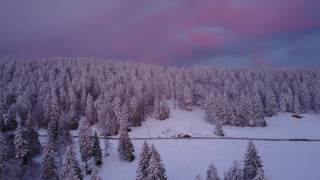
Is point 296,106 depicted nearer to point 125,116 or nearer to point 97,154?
point 125,116

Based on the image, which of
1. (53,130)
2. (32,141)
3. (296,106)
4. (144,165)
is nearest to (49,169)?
(32,141)

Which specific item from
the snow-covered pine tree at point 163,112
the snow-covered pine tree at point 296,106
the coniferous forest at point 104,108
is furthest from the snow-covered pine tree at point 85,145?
the snow-covered pine tree at point 296,106

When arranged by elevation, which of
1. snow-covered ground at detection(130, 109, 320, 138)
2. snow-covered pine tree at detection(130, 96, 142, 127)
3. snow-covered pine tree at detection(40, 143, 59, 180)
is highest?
snow-covered pine tree at detection(130, 96, 142, 127)

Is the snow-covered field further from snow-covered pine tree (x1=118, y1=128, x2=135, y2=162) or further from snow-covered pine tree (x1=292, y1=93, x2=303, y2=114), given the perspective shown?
snow-covered pine tree (x1=292, y1=93, x2=303, y2=114)

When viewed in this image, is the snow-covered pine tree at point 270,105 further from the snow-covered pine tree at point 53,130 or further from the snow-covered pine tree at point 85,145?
the snow-covered pine tree at point 53,130

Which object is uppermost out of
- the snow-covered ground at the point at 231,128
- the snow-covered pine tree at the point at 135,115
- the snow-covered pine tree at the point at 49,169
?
the snow-covered pine tree at the point at 135,115

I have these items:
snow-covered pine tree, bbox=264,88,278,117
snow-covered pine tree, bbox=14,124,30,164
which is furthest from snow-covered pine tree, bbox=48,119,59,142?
snow-covered pine tree, bbox=264,88,278,117

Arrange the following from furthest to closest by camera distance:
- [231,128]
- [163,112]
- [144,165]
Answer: [163,112] < [231,128] < [144,165]

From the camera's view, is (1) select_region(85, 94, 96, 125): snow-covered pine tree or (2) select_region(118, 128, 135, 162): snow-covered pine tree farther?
(1) select_region(85, 94, 96, 125): snow-covered pine tree

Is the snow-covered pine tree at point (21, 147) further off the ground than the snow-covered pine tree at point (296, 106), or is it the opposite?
the snow-covered pine tree at point (296, 106)
